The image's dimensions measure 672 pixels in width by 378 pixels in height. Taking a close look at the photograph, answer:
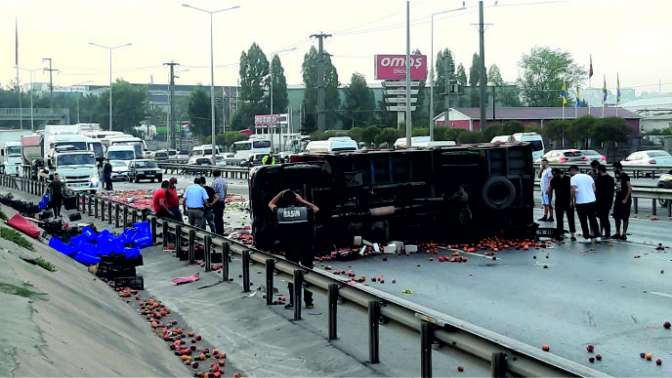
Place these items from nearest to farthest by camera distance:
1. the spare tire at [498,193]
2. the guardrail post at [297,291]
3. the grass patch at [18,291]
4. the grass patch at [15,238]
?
the grass patch at [18,291]
the guardrail post at [297,291]
the grass patch at [15,238]
the spare tire at [498,193]

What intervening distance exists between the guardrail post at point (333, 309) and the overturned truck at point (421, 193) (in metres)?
9.12

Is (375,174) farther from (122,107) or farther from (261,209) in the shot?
(122,107)

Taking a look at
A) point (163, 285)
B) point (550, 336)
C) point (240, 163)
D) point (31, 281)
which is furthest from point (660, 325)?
point (240, 163)

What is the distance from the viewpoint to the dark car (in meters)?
60.5

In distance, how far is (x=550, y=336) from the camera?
11.4 m

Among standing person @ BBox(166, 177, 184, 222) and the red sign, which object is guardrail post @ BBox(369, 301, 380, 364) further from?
the red sign

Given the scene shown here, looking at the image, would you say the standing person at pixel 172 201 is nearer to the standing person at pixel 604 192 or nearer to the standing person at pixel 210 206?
the standing person at pixel 210 206

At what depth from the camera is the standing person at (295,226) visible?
1369 cm

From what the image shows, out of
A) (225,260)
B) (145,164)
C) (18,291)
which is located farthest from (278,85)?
(18,291)

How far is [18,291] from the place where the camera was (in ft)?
34.4

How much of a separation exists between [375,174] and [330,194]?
1.24 metres

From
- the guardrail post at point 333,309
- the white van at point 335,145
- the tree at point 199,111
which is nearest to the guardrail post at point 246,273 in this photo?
the guardrail post at point 333,309

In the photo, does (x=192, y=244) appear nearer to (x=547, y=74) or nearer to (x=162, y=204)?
(x=162, y=204)

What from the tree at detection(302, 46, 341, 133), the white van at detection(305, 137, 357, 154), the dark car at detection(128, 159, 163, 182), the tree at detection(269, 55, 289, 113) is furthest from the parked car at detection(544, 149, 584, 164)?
the tree at detection(269, 55, 289, 113)
